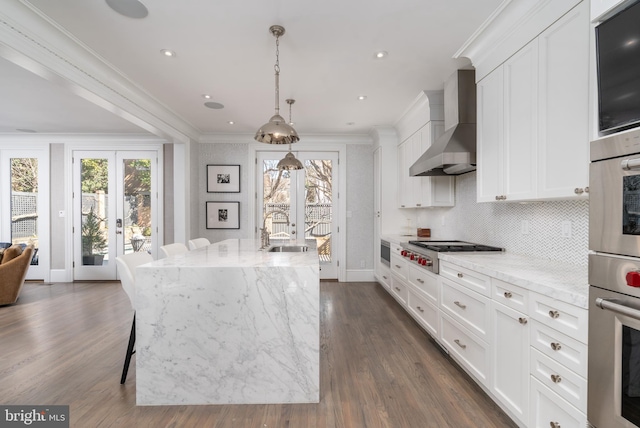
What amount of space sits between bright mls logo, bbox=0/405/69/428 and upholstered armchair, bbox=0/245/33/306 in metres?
2.93

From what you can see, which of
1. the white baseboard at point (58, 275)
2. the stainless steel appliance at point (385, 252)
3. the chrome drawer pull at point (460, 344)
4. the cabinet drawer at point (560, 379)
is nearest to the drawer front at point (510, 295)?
the cabinet drawer at point (560, 379)

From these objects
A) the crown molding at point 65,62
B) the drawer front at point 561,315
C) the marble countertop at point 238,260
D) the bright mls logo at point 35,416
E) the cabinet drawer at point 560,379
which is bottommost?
the bright mls logo at point 35,416

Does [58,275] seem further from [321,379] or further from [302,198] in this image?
[321,379]

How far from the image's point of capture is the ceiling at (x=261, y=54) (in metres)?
2.13

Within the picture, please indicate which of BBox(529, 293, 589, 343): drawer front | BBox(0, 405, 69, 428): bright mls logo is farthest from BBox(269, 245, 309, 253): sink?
BBox(529, 293, 589, 343): drawer front

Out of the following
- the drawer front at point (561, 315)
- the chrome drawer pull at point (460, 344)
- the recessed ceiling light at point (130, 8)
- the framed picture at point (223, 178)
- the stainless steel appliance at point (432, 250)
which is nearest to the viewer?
the drawer front at point (561, 315)

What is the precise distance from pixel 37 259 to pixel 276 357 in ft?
19.4

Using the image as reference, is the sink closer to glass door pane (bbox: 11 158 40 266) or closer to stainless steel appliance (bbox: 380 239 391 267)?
stainless steel appliance (bbox: 380 239 391 267)

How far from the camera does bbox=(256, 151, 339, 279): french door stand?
18.2ft

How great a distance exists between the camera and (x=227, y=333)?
194 centimetres

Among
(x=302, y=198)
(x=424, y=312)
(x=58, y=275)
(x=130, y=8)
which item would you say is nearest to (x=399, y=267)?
(x=424, y=312)

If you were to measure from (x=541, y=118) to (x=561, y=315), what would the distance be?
1.20 metres

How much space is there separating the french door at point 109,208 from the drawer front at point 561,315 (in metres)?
5.61

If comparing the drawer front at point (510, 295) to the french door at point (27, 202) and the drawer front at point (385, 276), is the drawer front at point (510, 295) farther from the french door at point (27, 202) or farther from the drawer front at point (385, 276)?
the french door at point (27, 202)
